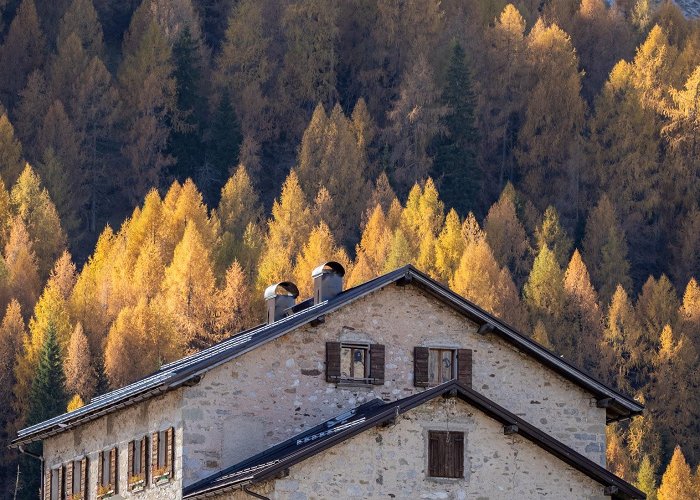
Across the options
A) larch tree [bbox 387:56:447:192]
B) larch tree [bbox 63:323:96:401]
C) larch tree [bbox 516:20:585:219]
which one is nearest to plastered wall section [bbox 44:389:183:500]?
larch tree [bbox 63:323:96:401]

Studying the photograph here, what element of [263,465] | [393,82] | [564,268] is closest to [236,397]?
[263,465]

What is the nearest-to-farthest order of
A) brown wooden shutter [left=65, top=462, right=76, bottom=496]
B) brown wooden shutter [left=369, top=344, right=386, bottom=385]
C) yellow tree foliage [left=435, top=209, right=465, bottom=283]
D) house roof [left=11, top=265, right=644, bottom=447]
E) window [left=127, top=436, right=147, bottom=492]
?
house roof [left=11, top=265, right=644, bottom=447] → brown wooden shutter [left=369, top=344, right=386, bottom=385] → window [left=127, top=436, right=147, bottom=492] → brown wooden shutter [left=65, top=462, right=76, bottom=496] → yellow tree foliage [left=435, top=209, right=465, bottom=283]

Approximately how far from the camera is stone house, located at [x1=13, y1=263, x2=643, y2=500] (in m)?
49.4

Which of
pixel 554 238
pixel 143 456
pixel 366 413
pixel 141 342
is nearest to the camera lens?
pixel 366 413

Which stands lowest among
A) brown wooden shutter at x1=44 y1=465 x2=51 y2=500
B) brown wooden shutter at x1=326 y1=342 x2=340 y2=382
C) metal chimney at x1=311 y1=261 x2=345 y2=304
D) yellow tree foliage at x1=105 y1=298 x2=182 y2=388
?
brown wooden shutter at x1=44 y1=465 x2=51 y2=500

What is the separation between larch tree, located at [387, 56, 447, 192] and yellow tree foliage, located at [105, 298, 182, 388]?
48.3 m

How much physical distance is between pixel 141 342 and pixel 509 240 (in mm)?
39738

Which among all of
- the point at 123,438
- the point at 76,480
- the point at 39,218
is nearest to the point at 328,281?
the point at 123,438

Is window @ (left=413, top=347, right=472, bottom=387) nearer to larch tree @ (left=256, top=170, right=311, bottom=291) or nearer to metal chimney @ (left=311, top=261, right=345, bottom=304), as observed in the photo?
metal chimney @ (left=311, top=261, right=345, bottom=304)

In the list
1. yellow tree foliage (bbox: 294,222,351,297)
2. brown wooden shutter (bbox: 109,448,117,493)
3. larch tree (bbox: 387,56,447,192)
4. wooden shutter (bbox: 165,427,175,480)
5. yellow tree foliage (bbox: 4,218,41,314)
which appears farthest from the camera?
larch tree (bbox: 387,56,447,192)

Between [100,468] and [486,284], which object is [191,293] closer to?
[486,284]

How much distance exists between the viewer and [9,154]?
171 m

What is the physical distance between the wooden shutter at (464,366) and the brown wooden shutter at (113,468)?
27.4ft

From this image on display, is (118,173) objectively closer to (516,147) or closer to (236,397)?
(516,147)
